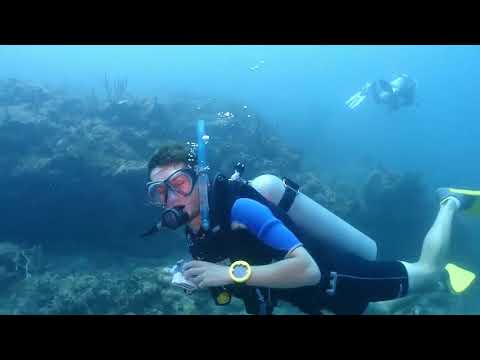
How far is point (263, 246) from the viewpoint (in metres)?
3.33

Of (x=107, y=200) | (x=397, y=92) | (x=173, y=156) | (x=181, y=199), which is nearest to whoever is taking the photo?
(x=181, y=199)

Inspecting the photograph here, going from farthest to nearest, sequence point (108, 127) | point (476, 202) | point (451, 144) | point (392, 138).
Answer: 1. point (451, 144)
2. point (392, 138)
3. point (108, 127)
4. point (476, 202)

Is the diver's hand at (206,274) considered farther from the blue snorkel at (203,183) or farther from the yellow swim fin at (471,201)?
the yellow swim fin at (471,201)

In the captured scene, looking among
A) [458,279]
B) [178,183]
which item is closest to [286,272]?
[178,183]

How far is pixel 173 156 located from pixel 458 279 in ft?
16.2

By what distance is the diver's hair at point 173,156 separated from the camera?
369 cm

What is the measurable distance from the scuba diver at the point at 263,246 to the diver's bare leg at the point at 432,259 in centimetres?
3

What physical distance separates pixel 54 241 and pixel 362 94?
1518 centimetres

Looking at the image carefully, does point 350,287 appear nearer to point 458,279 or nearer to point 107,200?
point 458,279

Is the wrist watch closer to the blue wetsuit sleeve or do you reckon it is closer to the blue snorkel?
the blue wetsuit sleeve

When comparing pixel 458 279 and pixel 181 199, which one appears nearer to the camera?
pixel 181 199
